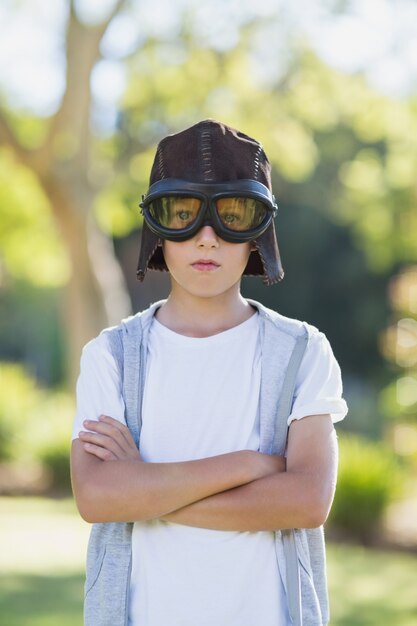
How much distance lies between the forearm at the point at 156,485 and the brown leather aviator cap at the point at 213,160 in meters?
0.46

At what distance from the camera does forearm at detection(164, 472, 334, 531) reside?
216 cm

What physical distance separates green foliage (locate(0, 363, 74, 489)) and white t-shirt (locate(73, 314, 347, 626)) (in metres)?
11.4

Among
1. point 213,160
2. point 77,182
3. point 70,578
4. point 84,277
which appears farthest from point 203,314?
point 84,277

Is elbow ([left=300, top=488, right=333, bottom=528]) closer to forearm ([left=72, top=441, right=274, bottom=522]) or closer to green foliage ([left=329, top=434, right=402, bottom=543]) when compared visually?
forearm ([left=72, top=441, right=274, bottom=522])

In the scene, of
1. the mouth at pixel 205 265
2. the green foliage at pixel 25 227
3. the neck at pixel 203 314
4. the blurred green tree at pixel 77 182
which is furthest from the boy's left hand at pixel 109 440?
the green foliage at pixel 25 227

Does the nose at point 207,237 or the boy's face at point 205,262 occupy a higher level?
the nose at point 207,237

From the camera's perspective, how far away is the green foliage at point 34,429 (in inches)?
539

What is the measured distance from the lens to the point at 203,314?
93.0 inches

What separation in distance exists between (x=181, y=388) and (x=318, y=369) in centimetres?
30

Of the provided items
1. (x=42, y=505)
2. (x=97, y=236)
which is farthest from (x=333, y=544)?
(x=97, y=236)

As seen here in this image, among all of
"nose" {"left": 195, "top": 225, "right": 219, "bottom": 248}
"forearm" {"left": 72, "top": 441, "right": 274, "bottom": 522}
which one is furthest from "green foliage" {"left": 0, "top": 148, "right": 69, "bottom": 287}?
"forearm" {"left": 72, "top": 441, "right": 274, "bottom": 522}

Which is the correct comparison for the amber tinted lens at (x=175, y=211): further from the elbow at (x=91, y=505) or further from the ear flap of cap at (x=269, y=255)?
the elbow at (x=91, y=505)

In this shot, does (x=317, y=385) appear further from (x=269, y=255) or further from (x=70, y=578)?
(x=70, y=578)

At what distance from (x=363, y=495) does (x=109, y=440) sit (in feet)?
27.1
